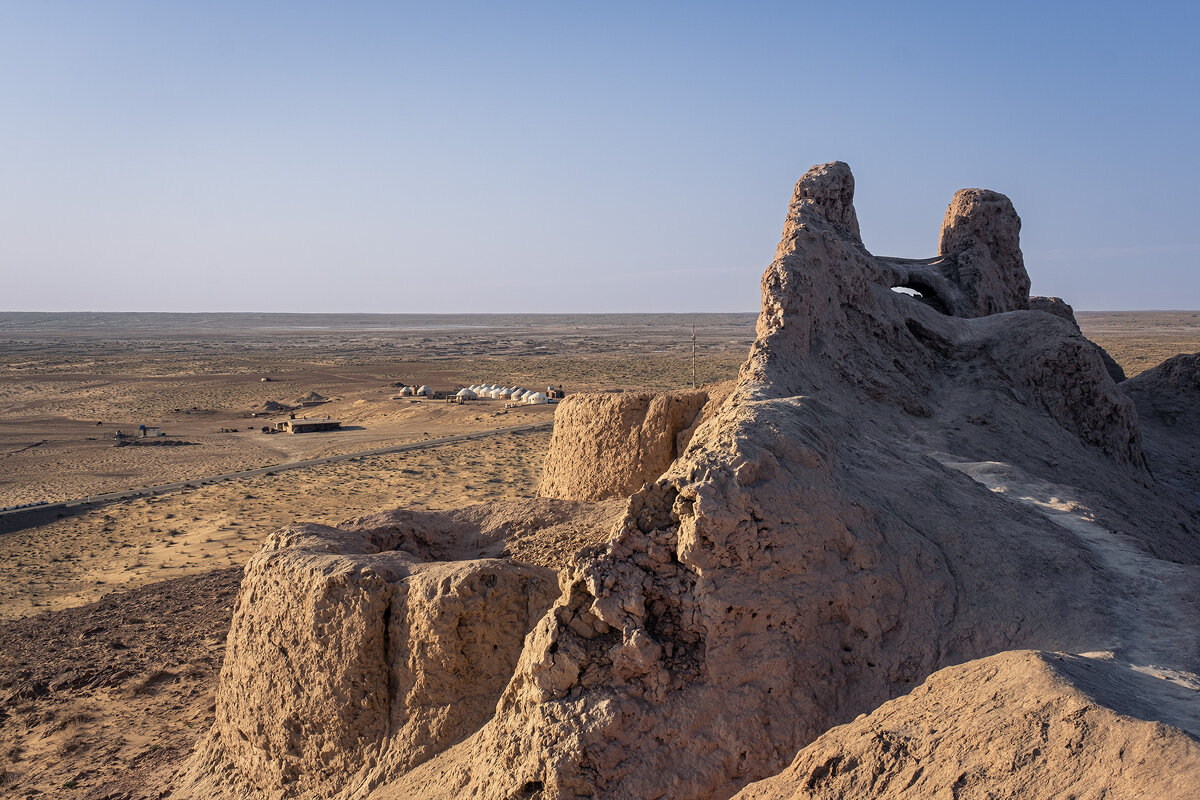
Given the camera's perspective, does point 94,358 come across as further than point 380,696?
Yes

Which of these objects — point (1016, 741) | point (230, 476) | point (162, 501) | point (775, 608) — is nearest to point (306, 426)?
point (230, 476)

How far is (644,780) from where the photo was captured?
137 inches

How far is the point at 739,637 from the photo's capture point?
3750 mm

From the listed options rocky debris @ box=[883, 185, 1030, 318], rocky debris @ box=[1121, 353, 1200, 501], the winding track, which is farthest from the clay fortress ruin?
the winding track

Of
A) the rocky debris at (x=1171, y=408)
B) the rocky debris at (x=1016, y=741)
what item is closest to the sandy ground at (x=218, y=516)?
the rocky debris at (x=1171, y=408)

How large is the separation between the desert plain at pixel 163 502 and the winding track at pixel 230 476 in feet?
0.26

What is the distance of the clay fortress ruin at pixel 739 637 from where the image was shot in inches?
117

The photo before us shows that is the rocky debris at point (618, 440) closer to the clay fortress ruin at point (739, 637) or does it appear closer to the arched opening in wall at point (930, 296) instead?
the clay fortress ruin at point (739, 637)

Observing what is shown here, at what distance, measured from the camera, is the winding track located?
48.5 ft

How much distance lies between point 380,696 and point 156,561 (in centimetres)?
847

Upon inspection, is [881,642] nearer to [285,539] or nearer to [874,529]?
[874,529]

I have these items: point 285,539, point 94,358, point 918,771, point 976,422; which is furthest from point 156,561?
point 94,358

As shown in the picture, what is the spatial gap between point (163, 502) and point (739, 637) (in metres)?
14.4

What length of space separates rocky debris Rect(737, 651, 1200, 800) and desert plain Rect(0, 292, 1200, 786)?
310cm
